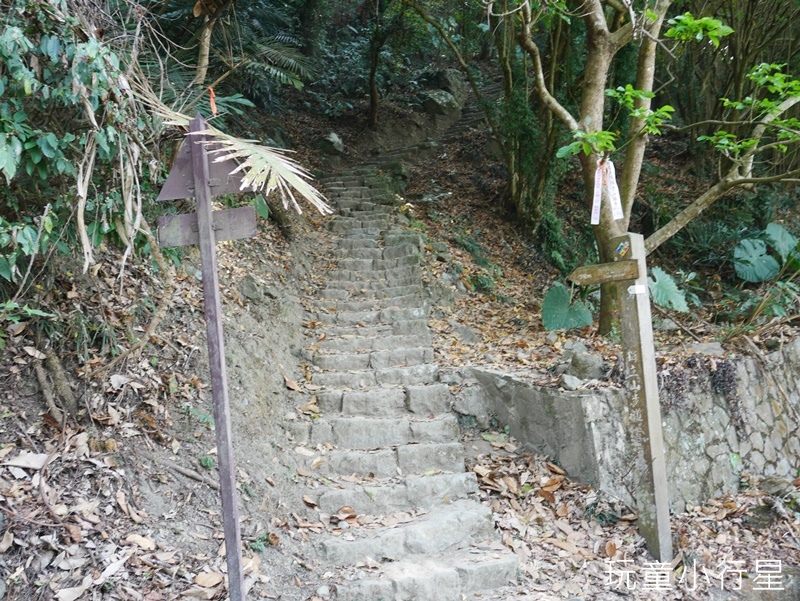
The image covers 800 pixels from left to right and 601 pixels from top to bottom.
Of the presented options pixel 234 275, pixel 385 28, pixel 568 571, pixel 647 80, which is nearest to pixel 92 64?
pixel 234 275

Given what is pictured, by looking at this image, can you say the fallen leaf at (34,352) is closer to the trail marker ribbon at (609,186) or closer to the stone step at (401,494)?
the stone step at (401,494)

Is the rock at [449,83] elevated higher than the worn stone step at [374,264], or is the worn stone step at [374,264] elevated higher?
the rock at [449,83]

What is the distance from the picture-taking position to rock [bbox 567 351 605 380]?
16.2 ft

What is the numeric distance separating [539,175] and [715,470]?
543cm

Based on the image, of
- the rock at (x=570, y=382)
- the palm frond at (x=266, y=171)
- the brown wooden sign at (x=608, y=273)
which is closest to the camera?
the palm frond at (x=266, y=171)

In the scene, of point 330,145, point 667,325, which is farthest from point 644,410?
point 330,145

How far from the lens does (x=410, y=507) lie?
14.3ft

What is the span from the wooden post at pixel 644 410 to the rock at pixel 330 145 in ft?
29.5

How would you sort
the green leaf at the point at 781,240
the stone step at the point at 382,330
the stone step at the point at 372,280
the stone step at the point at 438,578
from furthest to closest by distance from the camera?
the green leaf at the point at 781,240
the stone step at the point at 372,280
the stone step at the point at 382,330
the stone step at the point at 438,578

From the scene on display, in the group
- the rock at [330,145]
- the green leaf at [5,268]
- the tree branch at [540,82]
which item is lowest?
the green leaf at [5,268]

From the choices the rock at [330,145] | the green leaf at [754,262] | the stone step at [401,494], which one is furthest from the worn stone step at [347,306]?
the rock at [330,145]

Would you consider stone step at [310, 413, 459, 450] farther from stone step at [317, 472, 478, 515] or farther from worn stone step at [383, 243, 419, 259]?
worn stone step at [383, 243, 419, 259]

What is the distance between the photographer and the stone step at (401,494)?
430 centimetres

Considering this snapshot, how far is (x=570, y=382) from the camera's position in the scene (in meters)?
4.80
